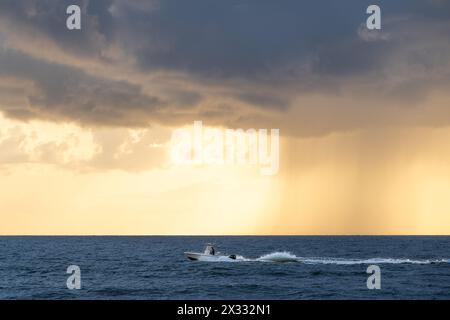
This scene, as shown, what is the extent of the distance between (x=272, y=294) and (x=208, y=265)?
33654mm

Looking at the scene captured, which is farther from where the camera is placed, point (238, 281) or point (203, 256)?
point (203, 256)

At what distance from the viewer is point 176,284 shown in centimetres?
7044

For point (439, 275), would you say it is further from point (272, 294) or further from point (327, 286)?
point (272, 294)

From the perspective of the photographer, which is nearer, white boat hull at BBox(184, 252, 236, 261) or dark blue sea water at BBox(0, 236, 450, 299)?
dark blue sea water at BBox(0, 236, 450, 299)

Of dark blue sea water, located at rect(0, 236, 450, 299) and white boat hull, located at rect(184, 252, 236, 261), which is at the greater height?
white boat hull, located at rect(184, 252, 236, 261)

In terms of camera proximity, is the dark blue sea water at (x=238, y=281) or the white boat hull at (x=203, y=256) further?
the white boat hull at (x=203, y=256)

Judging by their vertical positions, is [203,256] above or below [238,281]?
above

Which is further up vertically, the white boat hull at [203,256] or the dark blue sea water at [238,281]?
the white boat hull at [203,256]
